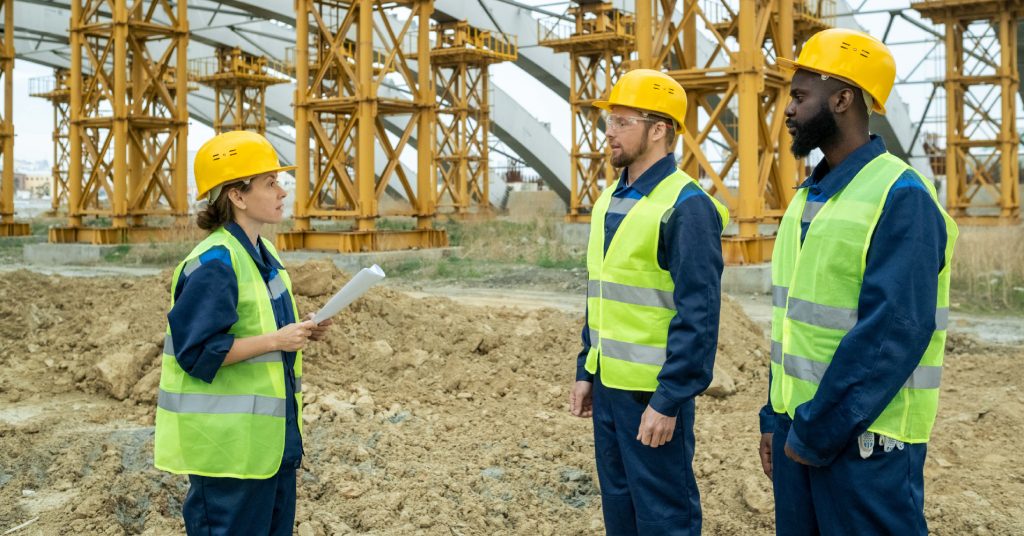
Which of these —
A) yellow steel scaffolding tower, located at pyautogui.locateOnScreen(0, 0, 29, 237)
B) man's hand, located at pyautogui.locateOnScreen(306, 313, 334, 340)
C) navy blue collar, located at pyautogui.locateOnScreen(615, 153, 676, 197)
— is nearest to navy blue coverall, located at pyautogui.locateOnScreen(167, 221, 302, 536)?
man's hand, located at pyautogui.locateOnScreen(306, 313, 334, 340)

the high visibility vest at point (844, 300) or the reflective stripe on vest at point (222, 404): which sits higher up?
the high visibility vest at point (844, 300)

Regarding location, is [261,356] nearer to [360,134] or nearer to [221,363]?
[221,363]

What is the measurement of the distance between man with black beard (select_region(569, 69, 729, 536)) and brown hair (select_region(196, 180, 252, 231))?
1.29 m

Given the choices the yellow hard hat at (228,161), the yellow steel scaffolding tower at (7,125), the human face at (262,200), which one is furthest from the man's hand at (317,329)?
the yellow steel scaffolding tower at (7,125)

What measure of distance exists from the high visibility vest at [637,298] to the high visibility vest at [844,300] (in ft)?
2.30

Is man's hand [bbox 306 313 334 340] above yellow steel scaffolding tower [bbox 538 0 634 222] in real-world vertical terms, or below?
below

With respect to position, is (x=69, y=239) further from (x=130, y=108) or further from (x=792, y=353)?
(x=792, y=353)

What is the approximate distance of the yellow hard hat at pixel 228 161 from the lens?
3.10 meters

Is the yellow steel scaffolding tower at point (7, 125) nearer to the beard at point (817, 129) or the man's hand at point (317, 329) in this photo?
the man's hand at point (317, 329)

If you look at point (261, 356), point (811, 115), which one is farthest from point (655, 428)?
point (261, 356)

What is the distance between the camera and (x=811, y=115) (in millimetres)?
2660

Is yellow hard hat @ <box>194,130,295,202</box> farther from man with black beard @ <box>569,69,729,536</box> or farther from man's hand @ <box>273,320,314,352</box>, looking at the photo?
man with black beard @ <box>569,69,729,536</box>

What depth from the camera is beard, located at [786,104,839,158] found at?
2646mm

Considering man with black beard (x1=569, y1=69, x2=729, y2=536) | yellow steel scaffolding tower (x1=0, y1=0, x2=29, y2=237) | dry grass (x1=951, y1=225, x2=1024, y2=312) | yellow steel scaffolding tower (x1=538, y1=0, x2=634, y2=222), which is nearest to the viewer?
man with black beard (x1=569, y1=69, x2=729, y2=536)
